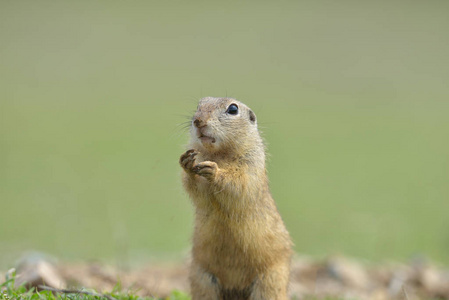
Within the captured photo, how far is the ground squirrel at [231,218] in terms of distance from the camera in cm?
547

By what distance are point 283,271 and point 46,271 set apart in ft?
7.39

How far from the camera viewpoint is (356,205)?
1647 centimetres

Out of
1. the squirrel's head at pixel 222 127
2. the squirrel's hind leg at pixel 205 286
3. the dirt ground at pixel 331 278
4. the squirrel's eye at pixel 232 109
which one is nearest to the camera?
the squirrel's head at pixel 222 127

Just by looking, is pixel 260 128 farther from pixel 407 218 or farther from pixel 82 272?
pixel 407 218

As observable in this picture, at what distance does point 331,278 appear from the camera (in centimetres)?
870

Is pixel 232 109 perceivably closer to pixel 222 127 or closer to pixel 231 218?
pixel 222 127

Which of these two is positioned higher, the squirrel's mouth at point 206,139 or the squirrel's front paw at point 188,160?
the squirrel's mouth at point 206,139

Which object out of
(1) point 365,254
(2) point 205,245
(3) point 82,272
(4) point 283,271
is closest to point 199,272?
(2) point 205,245

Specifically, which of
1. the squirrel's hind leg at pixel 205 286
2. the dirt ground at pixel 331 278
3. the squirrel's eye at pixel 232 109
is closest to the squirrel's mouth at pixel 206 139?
the squirrel's eye at pixel 232 109

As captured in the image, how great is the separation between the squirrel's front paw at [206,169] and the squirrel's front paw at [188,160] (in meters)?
0.04

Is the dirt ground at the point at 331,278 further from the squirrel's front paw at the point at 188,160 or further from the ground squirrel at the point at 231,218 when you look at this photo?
the squirrel's front paw at the point at 188,160

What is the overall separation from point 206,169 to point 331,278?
4172mm

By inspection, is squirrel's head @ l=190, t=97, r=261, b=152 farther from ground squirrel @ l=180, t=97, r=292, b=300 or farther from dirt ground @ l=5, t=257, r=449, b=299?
dirt ground @ l=5, t=257, r=449, b=299

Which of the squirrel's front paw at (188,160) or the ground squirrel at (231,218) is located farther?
the ground squirrel at (231,218)
